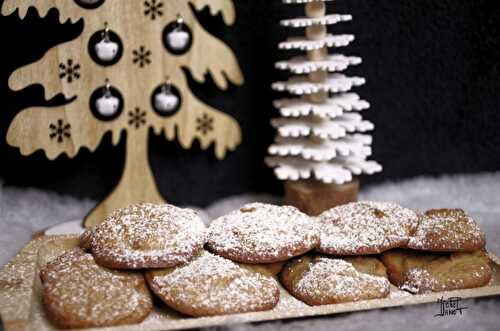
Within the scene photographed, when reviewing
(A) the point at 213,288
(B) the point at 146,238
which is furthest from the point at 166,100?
(A) the point at 213,288

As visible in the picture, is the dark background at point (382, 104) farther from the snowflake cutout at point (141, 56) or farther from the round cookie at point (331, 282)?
the round cookie at point (331, 282)

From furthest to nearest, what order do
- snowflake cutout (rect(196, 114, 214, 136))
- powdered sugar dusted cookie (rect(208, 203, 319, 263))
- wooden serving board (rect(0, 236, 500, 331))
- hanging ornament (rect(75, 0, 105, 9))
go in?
snowflake cutout (rect(196, 114, 214, 136))
hanging ornament (rect(75, 0, 105, 9))
powdered sugar dusted cookie (rect(208, 203, 319, 263))
wooden serving board (rect(0, 236, 500, 331))

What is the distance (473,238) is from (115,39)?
0.91 m

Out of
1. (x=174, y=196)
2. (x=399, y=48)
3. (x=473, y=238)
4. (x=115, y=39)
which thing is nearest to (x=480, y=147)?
(x=399, y=48)

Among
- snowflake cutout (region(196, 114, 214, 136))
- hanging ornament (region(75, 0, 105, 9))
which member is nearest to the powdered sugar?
snowflake cutout (region(196, 114, 214, 136))

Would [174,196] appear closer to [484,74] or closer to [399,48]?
[399,48]

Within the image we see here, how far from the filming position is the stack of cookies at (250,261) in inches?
44.1

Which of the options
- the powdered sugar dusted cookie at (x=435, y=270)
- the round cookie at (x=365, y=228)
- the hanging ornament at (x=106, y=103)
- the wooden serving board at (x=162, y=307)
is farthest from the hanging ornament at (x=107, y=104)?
the powdered sugar dusted cookie at (x=435, y=270)

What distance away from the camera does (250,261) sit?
121 cm

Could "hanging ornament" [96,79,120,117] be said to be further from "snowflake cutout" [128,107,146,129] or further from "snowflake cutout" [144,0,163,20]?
"snowflake cutout" [144,0,163,20]

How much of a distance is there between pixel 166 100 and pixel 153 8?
0.70ft

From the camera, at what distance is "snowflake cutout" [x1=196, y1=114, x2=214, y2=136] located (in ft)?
5.36

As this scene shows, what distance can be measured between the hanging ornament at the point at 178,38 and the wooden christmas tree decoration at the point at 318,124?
221 mm

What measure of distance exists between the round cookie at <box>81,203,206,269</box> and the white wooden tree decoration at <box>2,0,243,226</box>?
1.03ft
